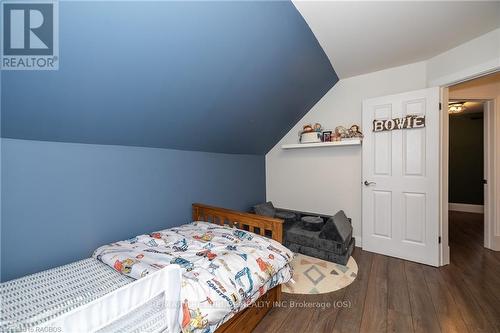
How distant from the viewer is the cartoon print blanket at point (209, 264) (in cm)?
117

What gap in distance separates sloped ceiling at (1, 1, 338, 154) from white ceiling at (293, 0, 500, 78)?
0.18 m

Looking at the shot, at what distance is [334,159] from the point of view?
3.26m

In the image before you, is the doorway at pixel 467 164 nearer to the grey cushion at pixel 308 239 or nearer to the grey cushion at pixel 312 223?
the grey cushion at pixel 312 223

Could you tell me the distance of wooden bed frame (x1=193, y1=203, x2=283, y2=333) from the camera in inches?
55.8

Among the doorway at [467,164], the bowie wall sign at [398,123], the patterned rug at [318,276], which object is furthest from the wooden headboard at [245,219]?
the doorway at [467,164]

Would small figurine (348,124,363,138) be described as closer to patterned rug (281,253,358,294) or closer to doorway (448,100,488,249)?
patterned rug (281,253,358,294)

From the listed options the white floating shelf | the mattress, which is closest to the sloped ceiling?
the mattress

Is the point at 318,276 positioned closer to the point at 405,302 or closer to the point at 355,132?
the point at 405,302

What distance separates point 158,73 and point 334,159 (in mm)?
2654

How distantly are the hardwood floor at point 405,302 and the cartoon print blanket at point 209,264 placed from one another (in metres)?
0.31

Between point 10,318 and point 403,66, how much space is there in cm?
402

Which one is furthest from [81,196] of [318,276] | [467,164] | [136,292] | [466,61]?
[467,164]

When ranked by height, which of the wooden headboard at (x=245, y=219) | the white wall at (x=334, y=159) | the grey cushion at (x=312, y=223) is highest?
the white wall at (x=334, y=159)

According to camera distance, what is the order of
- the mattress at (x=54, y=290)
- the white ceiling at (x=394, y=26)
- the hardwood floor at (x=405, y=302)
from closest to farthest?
the mattress at (x=54, y=290) < the hardwood floor at (x=405, y=302) < the white ceiling at (x=394, y=26)
